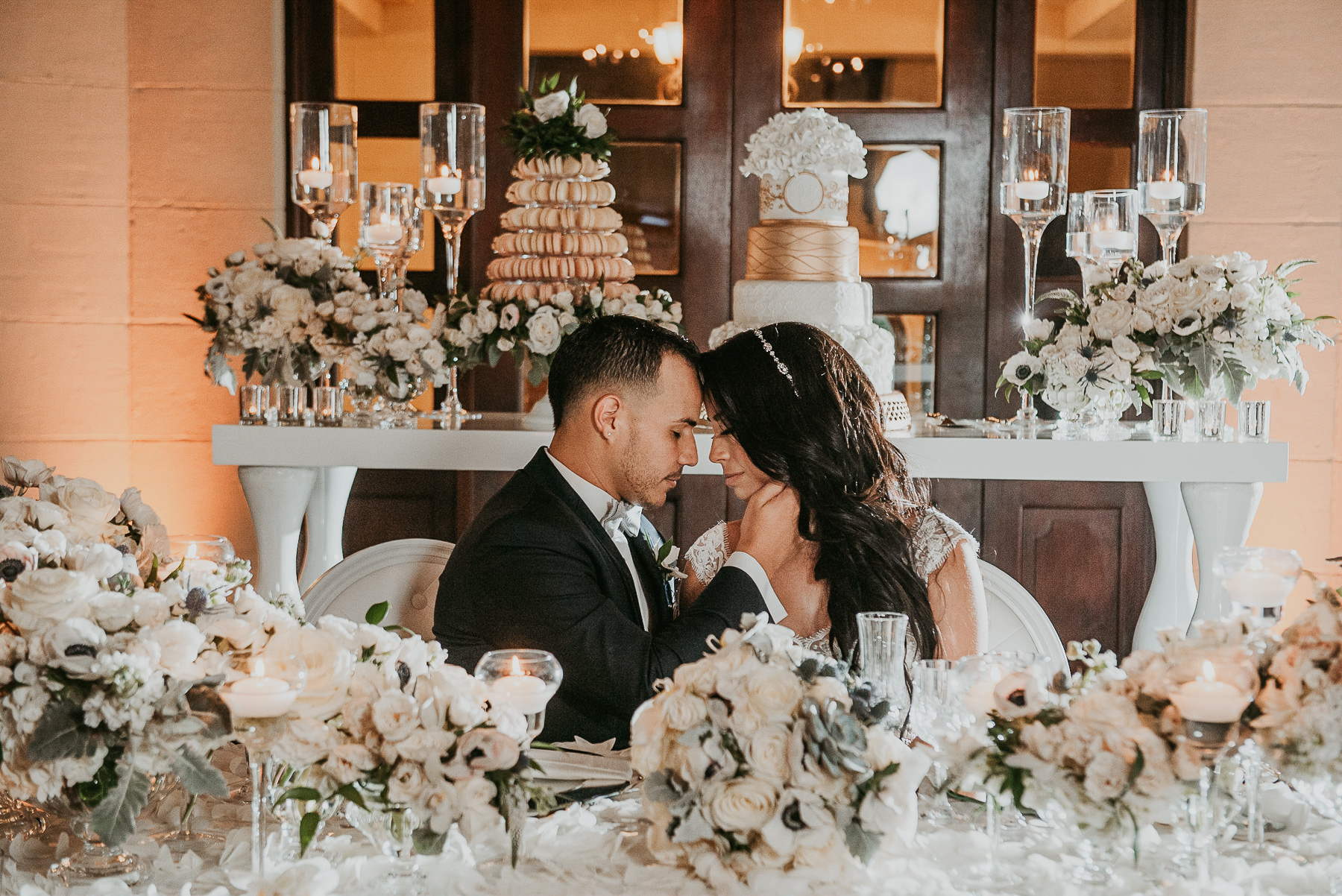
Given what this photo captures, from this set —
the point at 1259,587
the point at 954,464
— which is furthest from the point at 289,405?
the point at 1259,587

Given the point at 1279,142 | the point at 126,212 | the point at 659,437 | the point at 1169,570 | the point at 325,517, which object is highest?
the point at 1279,142

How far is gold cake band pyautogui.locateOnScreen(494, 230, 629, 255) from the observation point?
4176mm

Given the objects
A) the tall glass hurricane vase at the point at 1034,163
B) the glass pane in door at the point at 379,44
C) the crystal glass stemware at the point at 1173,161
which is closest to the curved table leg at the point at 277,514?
the glass pane in door at the point at 379,44

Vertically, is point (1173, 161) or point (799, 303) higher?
point (1173, 161)

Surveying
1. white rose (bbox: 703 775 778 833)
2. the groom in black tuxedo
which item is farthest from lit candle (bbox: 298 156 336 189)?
white rose (bbox: 703 775 778 833)

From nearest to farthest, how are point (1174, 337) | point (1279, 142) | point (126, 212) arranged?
point (1174, 337) < point (1279, 142) < point (126, 212)

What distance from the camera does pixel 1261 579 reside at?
5.24 ft

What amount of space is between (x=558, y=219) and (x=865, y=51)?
167 cm

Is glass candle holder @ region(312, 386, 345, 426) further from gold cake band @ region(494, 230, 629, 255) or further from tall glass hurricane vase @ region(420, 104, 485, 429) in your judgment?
gold cake band @ region(494, 230, 629, 255)

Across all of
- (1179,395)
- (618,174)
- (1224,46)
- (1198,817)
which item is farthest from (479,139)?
(1198,817)

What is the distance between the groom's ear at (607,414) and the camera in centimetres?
259

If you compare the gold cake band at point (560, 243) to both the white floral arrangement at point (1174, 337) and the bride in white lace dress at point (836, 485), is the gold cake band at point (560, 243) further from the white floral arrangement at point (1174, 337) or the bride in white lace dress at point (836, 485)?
the bride in white lace dress at point (836, 485)

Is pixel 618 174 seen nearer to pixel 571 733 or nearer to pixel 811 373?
pixel 811 373

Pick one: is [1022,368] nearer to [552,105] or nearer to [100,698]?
[552,105]
